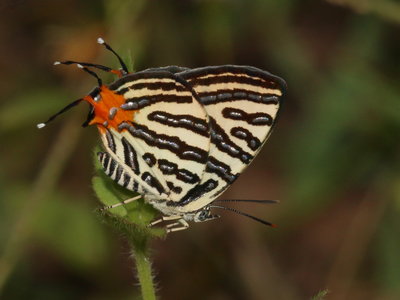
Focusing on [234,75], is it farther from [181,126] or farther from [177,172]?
[177,172]

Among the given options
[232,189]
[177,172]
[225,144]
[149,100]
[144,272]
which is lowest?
[232,189]

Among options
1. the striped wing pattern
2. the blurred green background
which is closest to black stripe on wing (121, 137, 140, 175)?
the striped wing pattern

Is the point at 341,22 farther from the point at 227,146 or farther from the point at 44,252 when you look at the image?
the point at 227,146

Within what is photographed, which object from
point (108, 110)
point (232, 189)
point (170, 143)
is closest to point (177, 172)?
point (170, 143)

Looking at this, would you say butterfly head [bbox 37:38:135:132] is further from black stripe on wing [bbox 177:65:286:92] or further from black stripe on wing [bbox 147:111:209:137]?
black stripe on wing [bbox 177:65:286:92]

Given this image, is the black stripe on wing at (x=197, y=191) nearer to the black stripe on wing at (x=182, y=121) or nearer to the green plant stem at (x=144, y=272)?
the black stripe on wing at (x=182, y=121)

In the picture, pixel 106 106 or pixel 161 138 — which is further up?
pixel 106 106

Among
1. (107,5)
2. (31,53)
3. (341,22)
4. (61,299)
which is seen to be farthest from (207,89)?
(341,22)
